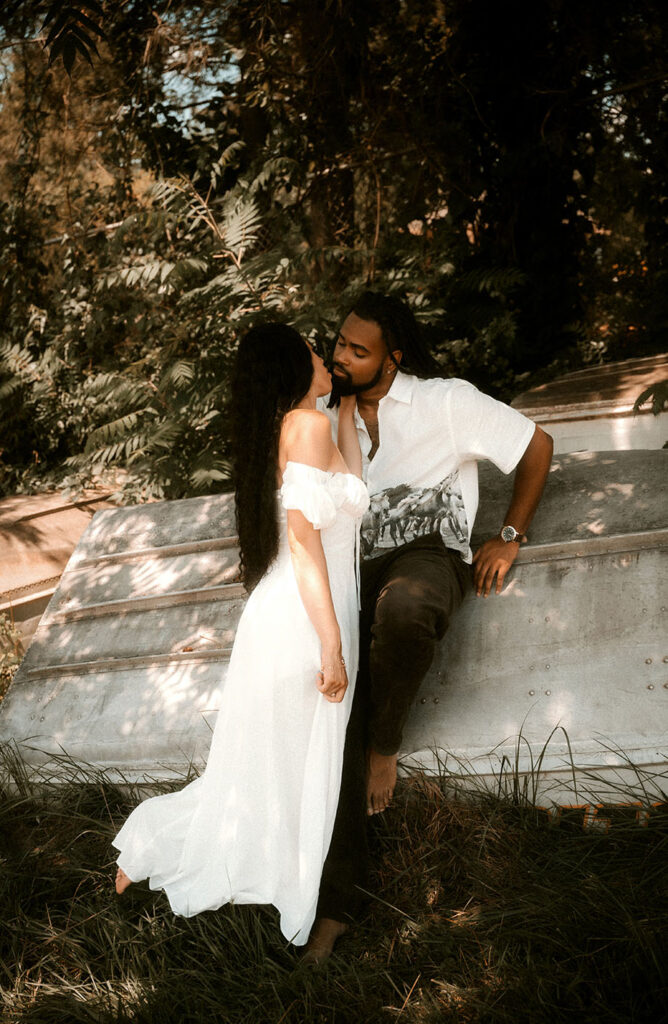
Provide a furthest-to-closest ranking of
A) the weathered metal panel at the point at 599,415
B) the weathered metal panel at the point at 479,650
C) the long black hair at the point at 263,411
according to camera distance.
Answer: the weathered metal panel at the point at 599,415, the weathered metal panel at the point at 479,650, the long black hair at the point at 263,411

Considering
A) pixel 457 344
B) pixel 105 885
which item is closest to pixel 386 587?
pixel 105 885

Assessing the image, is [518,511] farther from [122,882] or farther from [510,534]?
[122,882]

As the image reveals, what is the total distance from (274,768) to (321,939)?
1.68 feet

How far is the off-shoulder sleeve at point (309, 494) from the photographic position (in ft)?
7.58

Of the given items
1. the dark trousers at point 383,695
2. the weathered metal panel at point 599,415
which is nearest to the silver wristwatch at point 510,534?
the dark trousers at point 383,695

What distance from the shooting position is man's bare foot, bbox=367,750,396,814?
2682mm

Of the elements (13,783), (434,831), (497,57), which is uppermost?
(497,57)

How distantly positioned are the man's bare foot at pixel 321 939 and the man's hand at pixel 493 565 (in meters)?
1.22

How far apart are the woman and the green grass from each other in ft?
0.48

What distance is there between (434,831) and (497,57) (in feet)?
18.4

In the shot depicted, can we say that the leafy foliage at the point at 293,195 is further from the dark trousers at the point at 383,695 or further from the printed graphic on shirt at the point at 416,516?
the dark trousers at the point at 383,695

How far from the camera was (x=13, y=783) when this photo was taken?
3279 mm

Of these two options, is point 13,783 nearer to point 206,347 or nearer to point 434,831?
point 434,831

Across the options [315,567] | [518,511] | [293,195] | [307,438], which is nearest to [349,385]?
[307,438]
